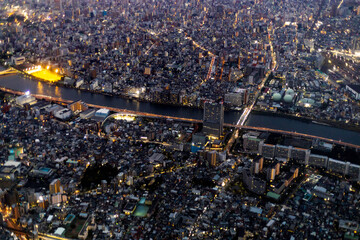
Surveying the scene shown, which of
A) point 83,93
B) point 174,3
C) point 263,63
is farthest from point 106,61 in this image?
point 174,3

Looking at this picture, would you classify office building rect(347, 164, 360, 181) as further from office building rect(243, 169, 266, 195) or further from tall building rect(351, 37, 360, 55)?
tall building rect(351, 37, 360, 55)

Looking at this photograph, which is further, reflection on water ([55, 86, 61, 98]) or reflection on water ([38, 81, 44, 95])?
reflection on water ([38, 81, 44, 95])

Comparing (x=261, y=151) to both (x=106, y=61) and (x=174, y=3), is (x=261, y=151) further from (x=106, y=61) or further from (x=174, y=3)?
(x=174, y=3)

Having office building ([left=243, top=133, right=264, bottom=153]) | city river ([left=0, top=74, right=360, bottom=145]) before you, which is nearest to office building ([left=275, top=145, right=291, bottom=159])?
office building ([left=243, top=133, right=264, bottom=153])

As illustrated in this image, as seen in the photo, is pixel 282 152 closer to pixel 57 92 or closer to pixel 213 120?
pixel 213 120

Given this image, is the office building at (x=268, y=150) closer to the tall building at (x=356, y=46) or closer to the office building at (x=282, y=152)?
the office building at (x=282, y=152)
